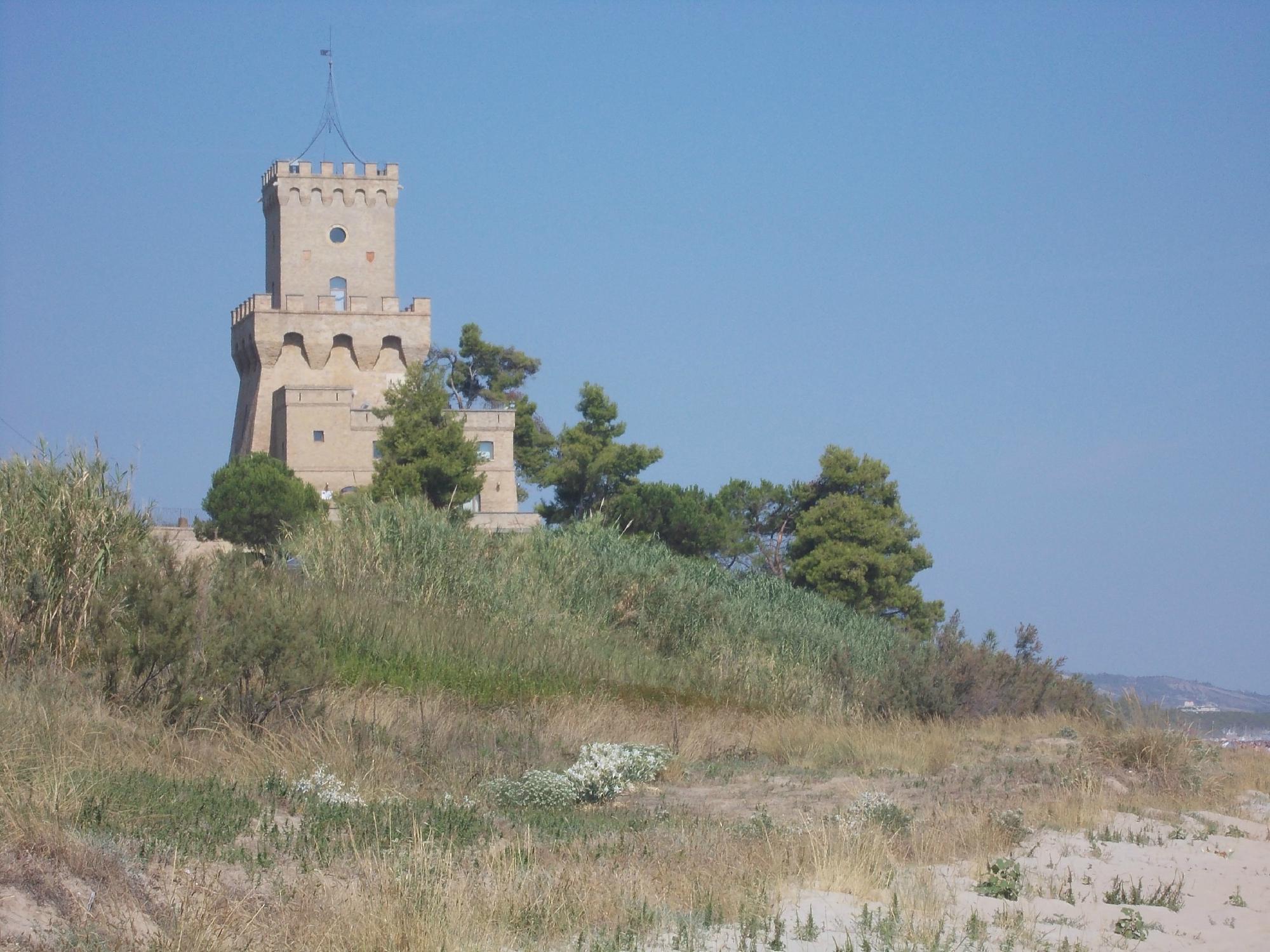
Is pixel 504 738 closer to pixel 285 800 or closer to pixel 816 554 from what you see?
pixel 285 800

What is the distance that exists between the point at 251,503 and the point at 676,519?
13.5 meters

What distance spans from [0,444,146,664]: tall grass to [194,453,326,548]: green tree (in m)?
31.8

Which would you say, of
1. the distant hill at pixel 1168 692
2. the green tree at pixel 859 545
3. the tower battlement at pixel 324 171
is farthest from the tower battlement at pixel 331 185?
the distant hill at pixel 1168 692

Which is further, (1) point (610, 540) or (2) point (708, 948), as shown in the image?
(1) point (610, 540)

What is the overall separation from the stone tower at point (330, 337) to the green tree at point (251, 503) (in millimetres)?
6212

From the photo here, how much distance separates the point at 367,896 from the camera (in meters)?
5.31

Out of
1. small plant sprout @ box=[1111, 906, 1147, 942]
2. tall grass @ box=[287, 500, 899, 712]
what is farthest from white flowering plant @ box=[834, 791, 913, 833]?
tall grass @ box=[287, 500, 899, 712]

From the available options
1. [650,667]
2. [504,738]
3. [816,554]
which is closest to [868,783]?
[504,738]

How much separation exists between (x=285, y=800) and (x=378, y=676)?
5679 millimetres

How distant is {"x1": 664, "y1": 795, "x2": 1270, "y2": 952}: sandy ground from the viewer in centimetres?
577

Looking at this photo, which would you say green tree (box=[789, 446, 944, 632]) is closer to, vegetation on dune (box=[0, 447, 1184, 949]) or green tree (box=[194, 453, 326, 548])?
green tree (box=[194, 453, 326, 548])

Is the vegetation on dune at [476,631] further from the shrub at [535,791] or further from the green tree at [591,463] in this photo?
the green tree at [591,463]

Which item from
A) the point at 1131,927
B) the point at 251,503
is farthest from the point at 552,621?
the point at 251,503

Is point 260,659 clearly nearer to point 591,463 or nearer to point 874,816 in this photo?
point 874,816
